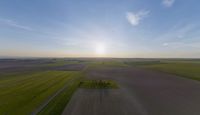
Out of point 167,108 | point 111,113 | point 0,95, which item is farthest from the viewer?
point 0,95

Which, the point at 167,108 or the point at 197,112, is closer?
the point at 197,112

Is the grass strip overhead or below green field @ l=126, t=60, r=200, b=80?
below

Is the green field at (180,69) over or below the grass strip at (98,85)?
over

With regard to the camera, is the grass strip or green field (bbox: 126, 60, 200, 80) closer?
the grass strip

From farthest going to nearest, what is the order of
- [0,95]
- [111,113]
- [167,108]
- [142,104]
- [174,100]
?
1. [0,95]
2. [174,100]
3. [142,104]
4. [167,108]
5. [111,113]

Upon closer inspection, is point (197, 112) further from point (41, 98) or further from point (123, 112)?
point (41, 98)

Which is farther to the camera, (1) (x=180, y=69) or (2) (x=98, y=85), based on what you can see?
(1) (x=180, y=69)

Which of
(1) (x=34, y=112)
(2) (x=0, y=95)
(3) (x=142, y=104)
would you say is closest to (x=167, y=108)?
(3) (x=142, y=104)

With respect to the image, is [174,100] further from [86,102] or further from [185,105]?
[86,102]

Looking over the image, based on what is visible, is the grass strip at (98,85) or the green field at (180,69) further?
the green field at (180,69)

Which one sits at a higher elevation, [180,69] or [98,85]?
[180,69]
